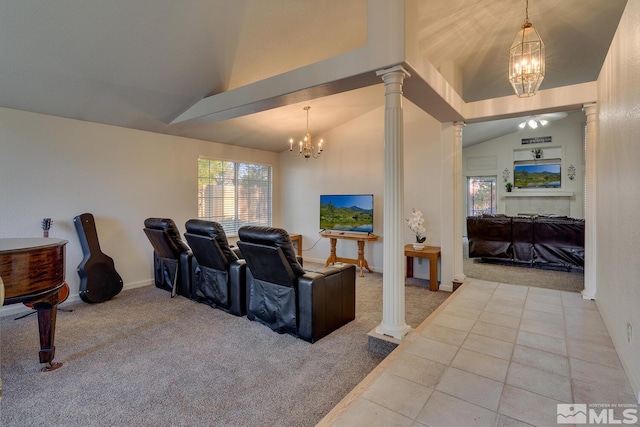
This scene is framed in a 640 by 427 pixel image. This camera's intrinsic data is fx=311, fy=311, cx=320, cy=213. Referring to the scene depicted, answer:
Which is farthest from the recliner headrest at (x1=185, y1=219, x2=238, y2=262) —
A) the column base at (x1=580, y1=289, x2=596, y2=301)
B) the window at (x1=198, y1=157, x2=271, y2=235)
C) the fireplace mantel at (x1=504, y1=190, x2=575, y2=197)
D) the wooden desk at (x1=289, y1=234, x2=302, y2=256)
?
the fireplace mantel at (x1=504, y1=190, x2=575, y2=197)

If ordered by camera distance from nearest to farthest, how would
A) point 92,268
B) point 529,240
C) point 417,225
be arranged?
1. point 92,268
2. point 417,225
3. point 529,240

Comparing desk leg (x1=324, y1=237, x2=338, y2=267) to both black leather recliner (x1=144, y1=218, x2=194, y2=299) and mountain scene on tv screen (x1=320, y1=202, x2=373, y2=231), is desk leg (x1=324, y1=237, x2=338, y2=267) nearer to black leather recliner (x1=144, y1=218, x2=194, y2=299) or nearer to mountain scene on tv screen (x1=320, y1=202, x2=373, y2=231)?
mountain scene on tv screen (x1=320, y1=202, x2=373, y2=231)

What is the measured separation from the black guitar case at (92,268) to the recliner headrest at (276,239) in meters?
2.45

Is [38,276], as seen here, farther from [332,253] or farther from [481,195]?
[481,195]

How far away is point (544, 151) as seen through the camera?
359 inches

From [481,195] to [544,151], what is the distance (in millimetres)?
2082

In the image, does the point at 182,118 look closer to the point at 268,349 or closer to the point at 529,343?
the point at 268,349

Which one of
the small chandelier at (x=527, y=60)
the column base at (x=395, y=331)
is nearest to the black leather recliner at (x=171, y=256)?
the column base at (x=395, y=331)

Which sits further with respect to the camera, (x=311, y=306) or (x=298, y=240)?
(x=298, y=240)

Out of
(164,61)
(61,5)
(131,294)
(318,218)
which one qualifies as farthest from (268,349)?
(318,218)

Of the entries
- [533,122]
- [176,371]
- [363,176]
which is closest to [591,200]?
[363,176]

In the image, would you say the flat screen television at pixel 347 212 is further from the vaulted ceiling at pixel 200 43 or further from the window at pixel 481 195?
the window at pixel 481 195

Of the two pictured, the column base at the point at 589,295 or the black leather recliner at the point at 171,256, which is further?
the black leather recliner at the point at 171,256

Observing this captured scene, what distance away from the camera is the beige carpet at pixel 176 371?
2.00m
